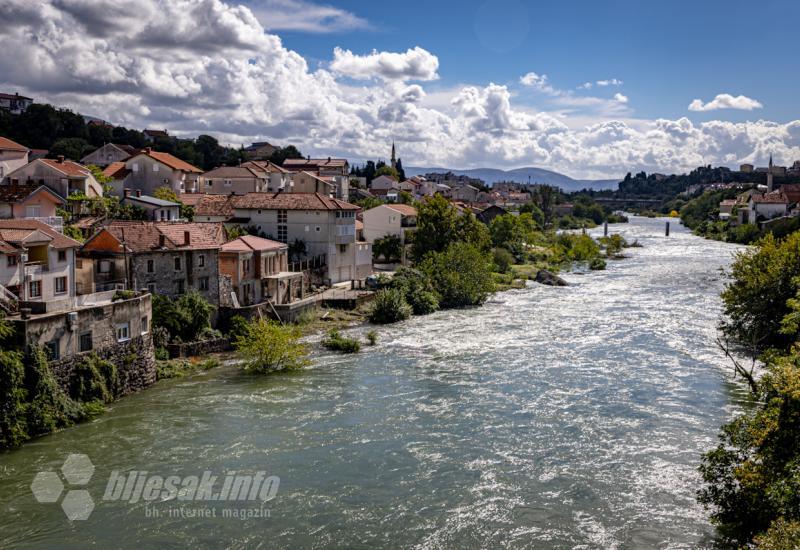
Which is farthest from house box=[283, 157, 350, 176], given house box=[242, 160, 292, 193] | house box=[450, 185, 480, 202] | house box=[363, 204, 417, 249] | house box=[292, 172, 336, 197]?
house box=[450, 185, 480, 202]

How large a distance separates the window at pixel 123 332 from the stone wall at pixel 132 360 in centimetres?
16

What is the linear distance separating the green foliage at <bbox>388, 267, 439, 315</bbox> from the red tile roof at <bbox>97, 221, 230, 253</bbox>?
544 inches

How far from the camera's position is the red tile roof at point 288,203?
4819 cm

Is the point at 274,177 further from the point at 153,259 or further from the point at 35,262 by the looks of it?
the point at 35,262

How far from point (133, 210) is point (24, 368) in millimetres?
26146

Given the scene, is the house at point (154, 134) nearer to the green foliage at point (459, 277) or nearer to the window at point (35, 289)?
the green foliage at point (459, 277)

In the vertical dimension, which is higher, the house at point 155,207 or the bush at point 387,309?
the house at point 155,207

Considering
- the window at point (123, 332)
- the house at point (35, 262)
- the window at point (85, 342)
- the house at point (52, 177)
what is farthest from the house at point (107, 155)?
the window at point (85, 342)

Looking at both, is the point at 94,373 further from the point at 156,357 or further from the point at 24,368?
the point at 156,357

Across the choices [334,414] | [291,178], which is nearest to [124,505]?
[334,414]

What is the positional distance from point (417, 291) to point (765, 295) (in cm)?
2145

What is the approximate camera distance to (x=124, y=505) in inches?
682

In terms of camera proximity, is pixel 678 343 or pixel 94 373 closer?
pixel 94 373

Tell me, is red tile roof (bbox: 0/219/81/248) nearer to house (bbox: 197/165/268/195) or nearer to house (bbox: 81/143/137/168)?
house (bbox: 197/165/268/195)
